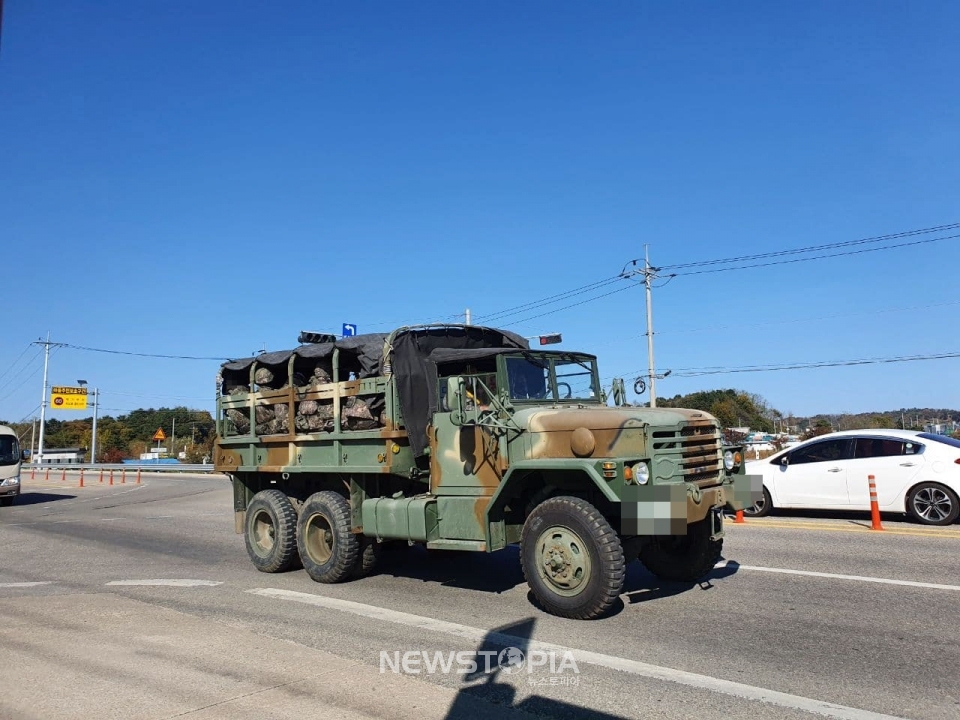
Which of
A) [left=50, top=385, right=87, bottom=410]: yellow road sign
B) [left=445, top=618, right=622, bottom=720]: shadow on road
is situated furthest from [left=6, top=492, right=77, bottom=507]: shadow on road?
[left=50, top=385, right=87, bottom=410]: yellow road sign

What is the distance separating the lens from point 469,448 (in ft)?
24.2

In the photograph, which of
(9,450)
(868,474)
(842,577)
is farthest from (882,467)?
(9,450)

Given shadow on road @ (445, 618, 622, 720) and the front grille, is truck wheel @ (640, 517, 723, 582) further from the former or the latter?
shadow on road @ (445, 618, 622, 720)

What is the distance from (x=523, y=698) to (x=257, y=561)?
19.6 feet

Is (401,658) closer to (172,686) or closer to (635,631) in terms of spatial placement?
(172,686)

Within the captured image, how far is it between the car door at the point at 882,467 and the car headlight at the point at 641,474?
756 centimetres

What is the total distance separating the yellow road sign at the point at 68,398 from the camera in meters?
60.1

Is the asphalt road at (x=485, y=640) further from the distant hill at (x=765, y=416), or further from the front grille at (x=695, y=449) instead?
the distant hill at (x=765, y=416)

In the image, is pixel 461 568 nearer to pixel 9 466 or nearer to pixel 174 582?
pixel 174 582

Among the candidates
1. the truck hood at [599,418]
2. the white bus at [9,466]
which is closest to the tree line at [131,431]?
the white bus at [9,466]

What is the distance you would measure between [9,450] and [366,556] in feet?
64.8

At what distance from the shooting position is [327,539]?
29.1ft

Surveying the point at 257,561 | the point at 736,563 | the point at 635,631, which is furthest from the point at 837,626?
the point at 257,561

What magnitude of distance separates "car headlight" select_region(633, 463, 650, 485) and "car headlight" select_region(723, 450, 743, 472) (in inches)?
60.5
